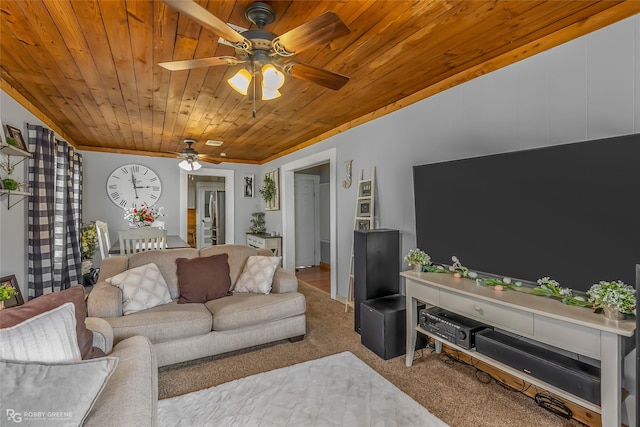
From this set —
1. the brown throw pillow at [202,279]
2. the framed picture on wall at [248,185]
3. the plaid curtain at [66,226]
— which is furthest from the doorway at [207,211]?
the brown throw pillow at [202,279]

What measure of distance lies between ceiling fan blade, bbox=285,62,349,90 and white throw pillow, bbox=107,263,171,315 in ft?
6.91

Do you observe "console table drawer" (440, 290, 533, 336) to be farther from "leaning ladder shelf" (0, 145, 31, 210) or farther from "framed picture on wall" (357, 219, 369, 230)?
"leaning ladder shelf" (0, 145, 31, 210)

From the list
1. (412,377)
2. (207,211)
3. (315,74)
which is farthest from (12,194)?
(207,211)

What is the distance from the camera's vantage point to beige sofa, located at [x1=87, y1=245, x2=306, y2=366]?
2.30 m

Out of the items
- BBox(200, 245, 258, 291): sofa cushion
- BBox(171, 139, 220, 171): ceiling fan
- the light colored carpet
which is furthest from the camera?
BBox(171, 139, 220, 171): ceiling fan

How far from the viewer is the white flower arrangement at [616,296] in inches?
55.6

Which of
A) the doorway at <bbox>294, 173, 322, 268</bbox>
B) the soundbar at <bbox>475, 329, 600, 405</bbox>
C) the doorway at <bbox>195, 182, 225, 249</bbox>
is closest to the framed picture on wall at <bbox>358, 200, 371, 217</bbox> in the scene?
the soundbar at <bbox>475, 329, 600, 405</bbox>

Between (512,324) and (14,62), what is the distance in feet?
12.8

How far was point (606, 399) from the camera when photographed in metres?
1.41

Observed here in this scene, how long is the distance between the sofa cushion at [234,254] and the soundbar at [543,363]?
7.44ft

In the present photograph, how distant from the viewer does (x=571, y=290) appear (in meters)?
1.72

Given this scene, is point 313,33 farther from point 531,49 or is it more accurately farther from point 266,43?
point 531,49

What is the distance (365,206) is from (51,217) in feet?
11.2

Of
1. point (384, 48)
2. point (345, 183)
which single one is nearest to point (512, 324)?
point (384, 48)
